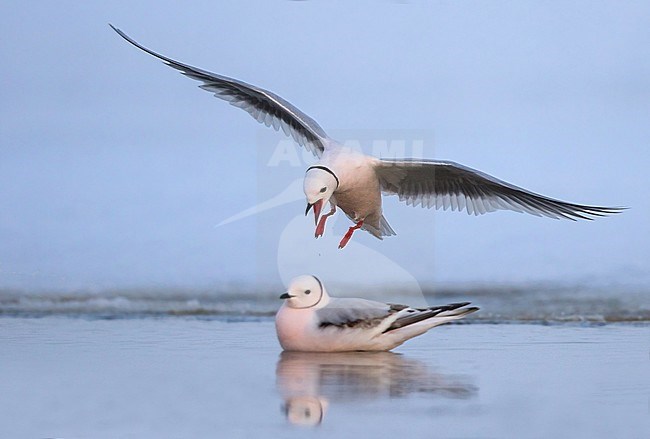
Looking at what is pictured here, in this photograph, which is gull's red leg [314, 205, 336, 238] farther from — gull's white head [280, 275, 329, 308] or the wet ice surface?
gull's white head [280, 275, 329, 308]

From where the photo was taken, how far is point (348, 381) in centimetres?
360

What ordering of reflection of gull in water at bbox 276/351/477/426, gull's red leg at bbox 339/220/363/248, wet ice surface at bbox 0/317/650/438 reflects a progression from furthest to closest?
gull's red leg at bbox 339/220/363/248
reflection of gull in water at bbox 276/351/477/426
wet ice surface at bbox 0/317/650/438

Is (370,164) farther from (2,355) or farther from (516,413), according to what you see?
(516,413)

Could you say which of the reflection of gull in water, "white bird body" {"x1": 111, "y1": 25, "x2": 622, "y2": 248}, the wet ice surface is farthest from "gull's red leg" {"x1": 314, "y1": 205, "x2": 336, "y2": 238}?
the reflection of gull in water

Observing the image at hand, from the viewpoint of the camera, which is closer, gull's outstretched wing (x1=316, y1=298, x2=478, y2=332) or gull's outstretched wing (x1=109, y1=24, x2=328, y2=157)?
gull's outstretched wing (x1=316, y1=298, x2=478, y2=332)

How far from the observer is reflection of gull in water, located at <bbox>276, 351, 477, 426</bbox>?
3201 mm

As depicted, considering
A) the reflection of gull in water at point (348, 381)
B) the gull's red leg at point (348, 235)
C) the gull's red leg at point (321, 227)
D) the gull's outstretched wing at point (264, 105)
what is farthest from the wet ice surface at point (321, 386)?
the gull's outstretched wing at point (264, 105)

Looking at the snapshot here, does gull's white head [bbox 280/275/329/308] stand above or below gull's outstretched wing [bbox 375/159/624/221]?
below

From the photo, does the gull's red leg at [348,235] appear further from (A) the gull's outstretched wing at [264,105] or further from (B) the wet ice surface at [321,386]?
(B) the wet ice surface at [321,386]

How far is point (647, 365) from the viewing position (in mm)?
4020

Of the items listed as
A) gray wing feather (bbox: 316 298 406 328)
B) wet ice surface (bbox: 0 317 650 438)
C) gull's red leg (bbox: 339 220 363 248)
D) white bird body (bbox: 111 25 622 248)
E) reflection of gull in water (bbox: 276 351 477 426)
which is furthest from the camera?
gull's red leg (bbox: 339 220 363 248)

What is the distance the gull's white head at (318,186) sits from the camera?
4.79m

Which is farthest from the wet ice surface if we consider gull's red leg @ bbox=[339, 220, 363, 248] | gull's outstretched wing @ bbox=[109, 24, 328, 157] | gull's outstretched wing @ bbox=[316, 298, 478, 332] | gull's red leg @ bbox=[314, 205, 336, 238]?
gull's outstretched wing @ bbox=[109, 24, 328, 157]

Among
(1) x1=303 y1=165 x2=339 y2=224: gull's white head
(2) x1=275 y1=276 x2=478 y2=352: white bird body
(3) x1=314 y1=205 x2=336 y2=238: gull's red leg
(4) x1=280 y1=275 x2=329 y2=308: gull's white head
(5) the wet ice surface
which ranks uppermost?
(1) x1=303 y1=165 x2=339 y2=224: gull's white head
